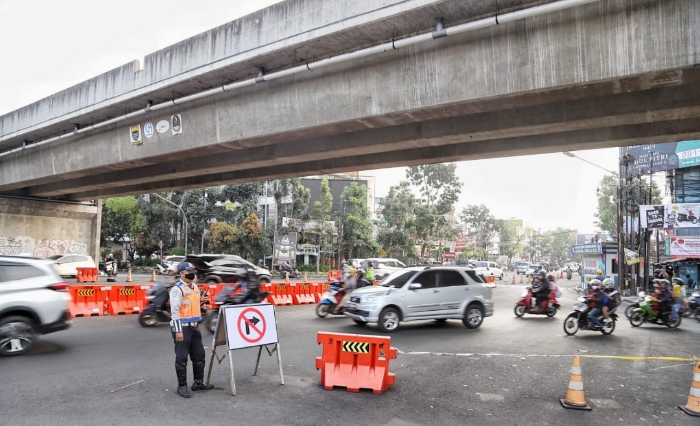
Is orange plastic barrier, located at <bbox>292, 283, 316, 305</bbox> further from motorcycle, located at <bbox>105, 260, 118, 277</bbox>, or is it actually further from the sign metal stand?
motorcycle, located at <bbox>105, 260, 118, 277</bbox>

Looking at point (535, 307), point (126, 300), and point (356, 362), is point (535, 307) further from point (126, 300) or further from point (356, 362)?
point (126, 300)

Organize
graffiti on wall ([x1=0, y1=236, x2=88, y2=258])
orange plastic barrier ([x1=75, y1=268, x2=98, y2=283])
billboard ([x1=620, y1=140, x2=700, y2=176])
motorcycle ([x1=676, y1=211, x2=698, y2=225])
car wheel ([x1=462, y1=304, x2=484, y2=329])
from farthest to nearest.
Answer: billboard ([x1=620, y1=140, x2=700, y2=176]) → graffiti on wall ([x1=0, y1=236, x2=88, y2=258]) → motorcycle ([x1=676, y1=211, x2=698, y2=225]) → orange plastic barrier ([x1=75, y1=268, x2=98, y2=283]) → car wheel ([x1=462, y1=304, x2=484, y2=329])

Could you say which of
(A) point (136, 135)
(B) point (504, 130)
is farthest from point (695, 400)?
(A) point (136, 135)

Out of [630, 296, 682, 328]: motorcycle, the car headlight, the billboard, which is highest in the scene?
the billboard

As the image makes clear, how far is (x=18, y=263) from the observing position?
854 cm

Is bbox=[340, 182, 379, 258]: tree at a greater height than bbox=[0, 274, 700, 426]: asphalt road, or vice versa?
bbox=[340, 182, 379, 258]: tree

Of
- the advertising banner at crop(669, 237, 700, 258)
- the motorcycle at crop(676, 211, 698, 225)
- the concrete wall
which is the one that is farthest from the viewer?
the advertising banner at crop(669, 237, 700, 258)

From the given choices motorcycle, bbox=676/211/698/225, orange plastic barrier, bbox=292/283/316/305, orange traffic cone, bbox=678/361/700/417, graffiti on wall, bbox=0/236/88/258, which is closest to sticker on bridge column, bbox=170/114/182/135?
orange plastic barrier, bbox=292/283/316/305

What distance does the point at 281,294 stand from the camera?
17.8 meters

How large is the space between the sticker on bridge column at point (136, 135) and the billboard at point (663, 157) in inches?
1094

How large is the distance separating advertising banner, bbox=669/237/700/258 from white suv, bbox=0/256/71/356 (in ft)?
99.9

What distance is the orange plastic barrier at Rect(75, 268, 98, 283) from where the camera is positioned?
25.2 m

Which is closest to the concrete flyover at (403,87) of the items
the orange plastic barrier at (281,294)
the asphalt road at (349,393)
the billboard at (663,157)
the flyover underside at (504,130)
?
the flyover underside at (504,130)

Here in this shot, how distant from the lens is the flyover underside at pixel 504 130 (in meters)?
8.41
